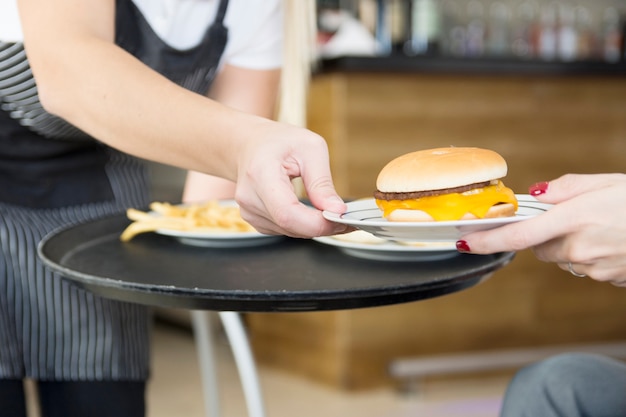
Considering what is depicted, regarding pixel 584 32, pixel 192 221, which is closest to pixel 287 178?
pixel 192 221

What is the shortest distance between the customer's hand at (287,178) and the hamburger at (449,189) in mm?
91

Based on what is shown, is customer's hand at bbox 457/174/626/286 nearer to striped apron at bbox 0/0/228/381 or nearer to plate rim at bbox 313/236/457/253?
plate rim at bbox 313/236/457/253

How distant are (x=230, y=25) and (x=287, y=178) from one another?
595 millimetres

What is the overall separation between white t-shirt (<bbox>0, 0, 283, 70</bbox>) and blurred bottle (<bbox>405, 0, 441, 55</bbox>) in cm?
230

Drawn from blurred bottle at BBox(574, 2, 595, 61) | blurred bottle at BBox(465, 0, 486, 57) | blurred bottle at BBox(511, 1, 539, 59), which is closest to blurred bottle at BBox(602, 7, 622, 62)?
blurred bottle at BBox(574, 2, 595, 61)

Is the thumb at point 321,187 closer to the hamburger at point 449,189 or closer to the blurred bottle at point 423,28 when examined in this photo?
the hamburger at point 449,189

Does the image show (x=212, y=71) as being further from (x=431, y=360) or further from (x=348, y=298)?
(x=431, y=360)

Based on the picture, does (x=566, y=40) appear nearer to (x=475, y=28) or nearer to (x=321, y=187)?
(x=475, y=28)

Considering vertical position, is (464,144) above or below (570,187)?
below

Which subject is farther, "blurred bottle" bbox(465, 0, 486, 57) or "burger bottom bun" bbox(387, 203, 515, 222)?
"blurred bottle" bbox(465, 0, 486, 57)

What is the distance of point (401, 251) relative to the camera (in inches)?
39.8

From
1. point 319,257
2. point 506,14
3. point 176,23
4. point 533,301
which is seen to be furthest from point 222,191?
point 506,14

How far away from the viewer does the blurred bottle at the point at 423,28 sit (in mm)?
3613

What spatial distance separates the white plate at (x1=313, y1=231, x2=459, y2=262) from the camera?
39.3 inches
